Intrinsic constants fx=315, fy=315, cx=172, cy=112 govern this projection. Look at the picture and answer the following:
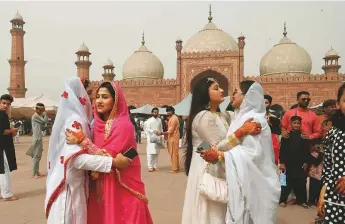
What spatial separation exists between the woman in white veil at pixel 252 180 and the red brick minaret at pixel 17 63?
30.9 meters

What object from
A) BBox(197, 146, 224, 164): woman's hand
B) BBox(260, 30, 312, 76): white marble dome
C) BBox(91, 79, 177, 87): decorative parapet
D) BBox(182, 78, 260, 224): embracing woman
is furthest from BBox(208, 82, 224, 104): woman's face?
BBox(260, 30, 312, 76): white marble dome

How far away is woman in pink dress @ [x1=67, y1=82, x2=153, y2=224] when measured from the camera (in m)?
1.96

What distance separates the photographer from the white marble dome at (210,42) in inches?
1001

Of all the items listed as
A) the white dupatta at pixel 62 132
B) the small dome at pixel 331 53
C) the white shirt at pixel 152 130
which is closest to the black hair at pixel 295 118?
the white dupatta at pixel 62 132

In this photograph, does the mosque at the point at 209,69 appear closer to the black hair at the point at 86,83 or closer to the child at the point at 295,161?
the child at the point at 295,161

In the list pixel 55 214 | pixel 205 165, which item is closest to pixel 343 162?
pixel 205 165

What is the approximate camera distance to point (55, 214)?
1.97 metres

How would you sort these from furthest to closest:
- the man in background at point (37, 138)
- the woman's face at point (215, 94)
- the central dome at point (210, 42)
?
the central dome at point (210, 42) < the man in background at point (37, 138) < the woman's face at point (215, 94)

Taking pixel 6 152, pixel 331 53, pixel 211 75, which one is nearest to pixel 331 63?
pixel 331 53

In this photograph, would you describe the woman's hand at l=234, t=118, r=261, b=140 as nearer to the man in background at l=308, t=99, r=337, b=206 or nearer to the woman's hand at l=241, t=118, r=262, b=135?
the woman's hand at l=241, t=118, r=262, b=135

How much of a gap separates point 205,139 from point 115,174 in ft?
2.39

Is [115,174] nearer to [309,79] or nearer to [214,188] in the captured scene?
[214,188]

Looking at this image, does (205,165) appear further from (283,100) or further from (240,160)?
(283,100)

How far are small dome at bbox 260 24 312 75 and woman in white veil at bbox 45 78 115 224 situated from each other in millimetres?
27291
